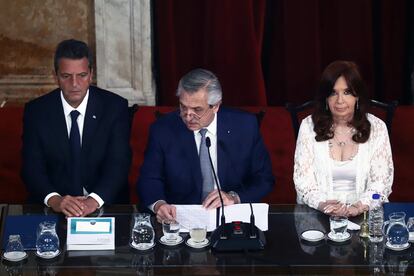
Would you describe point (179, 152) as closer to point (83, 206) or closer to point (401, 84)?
point (83, 206)

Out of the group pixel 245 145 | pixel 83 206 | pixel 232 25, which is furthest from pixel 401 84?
pixel 83 206

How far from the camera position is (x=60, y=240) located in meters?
3.05

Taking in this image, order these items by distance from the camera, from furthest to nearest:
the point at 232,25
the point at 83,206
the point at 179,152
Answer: the point at 232,25 → the point at 179,152 → the point at 83,206

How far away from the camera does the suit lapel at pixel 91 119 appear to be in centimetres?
376

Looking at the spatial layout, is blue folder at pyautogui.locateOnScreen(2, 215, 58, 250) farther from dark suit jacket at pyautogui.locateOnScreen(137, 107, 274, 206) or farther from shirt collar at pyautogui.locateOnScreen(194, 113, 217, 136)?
shirt collar at pyautogui.locateOnScreen(194, 113, 217, 136)

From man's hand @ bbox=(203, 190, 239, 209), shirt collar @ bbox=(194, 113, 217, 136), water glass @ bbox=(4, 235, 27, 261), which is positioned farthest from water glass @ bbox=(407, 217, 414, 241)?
water glass @ bbox=(4, 235, 27, 261)

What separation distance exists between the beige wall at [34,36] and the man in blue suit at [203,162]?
1569mm

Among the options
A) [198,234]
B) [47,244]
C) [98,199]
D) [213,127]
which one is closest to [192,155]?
[213,127]

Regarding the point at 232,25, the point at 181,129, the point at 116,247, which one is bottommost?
the point at 116,247

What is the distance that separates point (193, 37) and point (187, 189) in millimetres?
1795

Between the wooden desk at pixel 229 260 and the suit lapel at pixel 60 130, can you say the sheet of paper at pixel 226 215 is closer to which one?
the wooden desk at pixel 229 260

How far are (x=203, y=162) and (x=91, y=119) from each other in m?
0.51

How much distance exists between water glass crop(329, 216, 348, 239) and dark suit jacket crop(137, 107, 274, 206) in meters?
0.52

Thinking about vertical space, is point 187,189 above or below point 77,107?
below
